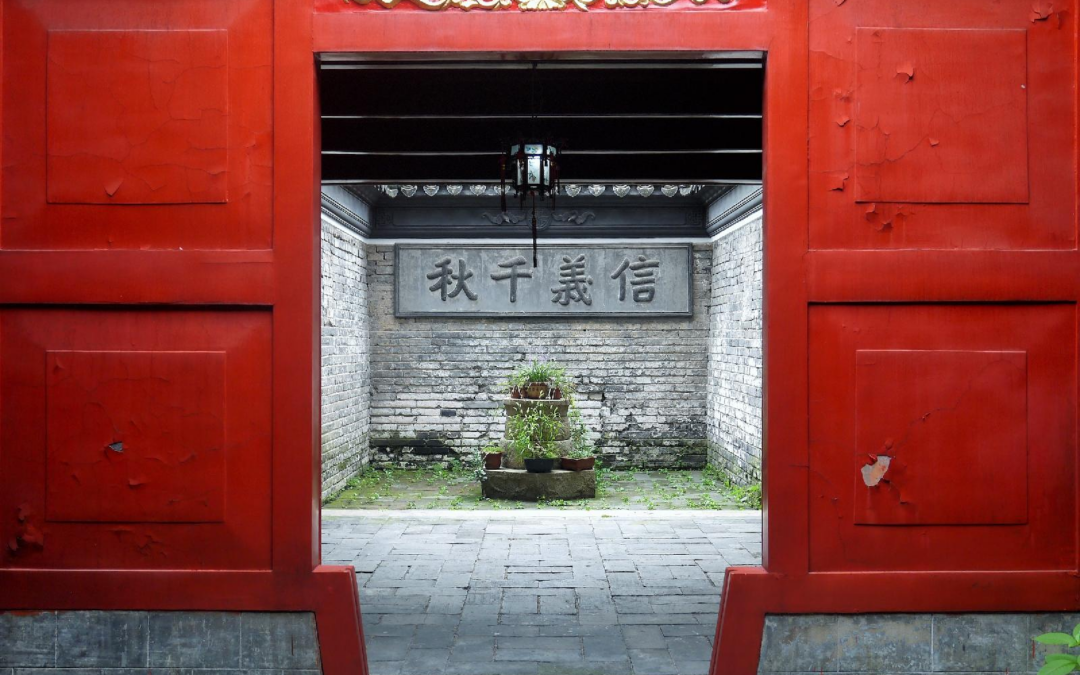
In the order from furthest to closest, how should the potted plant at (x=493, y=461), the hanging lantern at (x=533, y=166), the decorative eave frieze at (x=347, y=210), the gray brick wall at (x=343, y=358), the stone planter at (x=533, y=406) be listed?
1. the potted plant at (x=493, y=461)
2. the stone planter at (x=533, y=406)
3. the gray brick wall at (x=343, y=358)
4. the decorative eave frieze at (x=347, y=210)
5. the hanging lantern at (x=533, y=166)

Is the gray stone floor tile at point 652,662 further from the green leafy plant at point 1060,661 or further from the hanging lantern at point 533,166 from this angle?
the hanging lantern at point 533,166

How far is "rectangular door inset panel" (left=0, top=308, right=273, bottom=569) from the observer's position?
299cm

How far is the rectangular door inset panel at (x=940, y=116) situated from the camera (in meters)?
2.96

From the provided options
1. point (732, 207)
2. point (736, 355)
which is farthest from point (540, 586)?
point (732, 207)

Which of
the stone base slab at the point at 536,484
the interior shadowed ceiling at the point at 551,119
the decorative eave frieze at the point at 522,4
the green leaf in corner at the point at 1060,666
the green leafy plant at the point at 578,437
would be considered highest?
the interior shadowed ceiling at the point at 551,119

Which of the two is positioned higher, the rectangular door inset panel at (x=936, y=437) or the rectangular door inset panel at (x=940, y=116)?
the rectangular door inset panel at (x=940, y=116)

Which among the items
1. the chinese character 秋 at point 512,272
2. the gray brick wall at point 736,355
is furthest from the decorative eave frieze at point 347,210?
the gray brick wall at point 736,355

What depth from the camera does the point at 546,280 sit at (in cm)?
1009

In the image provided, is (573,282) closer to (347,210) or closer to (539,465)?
(539,465)

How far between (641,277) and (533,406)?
229 cm

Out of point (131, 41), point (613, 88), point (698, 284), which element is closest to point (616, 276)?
point (698, 284)

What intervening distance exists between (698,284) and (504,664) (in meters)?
7.06

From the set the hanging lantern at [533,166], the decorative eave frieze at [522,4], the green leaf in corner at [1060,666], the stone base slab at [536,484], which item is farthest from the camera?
the stone base slab at [536,484]

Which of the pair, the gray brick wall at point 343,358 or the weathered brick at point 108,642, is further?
the gray brick wall at point 343,358
